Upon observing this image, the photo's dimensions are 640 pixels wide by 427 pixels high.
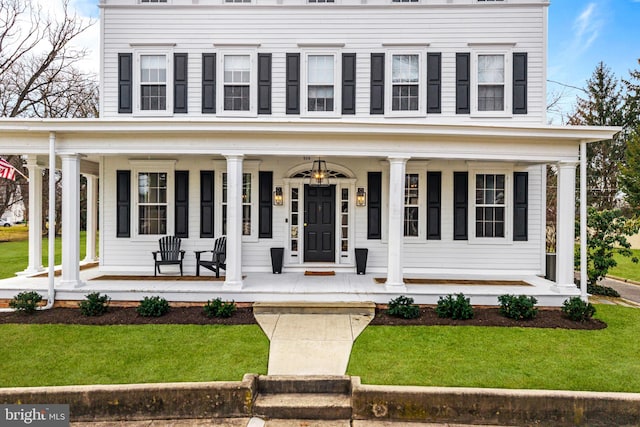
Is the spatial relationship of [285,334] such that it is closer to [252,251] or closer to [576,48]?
[252,251]

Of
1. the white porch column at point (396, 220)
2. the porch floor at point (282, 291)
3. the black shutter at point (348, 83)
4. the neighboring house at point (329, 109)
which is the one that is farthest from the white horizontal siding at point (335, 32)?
the porch floor at point (282, 291)

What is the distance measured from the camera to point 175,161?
9.09 m

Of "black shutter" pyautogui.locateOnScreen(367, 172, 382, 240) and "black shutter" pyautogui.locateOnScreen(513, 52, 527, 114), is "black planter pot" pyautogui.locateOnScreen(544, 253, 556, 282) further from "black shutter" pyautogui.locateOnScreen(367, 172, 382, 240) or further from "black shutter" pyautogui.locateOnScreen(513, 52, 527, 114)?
"black shutter" pyautogui.locateOnScreen(367, 172, 382, 240)

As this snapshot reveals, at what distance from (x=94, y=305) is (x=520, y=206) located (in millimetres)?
9552

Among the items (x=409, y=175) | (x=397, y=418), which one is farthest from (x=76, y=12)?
(x=397, y=418)

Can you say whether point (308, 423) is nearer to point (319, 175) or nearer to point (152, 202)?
point (319, 175)

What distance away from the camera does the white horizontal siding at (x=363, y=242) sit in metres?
9.12

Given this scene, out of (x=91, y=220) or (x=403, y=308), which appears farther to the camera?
(x=91, y=220)

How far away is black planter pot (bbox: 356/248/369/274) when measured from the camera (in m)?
8.80

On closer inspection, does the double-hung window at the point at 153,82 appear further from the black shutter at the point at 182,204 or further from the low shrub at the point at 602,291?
the low shrub at the point at 602,291

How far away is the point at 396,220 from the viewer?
7.10 m

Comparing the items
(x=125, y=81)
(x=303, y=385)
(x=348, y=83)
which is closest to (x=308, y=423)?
(x=303, y=385)

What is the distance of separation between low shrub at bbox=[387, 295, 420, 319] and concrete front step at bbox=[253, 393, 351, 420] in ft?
8.51

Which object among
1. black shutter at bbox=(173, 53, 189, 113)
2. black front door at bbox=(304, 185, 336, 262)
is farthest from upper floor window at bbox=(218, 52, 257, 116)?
black front door at bbox=(304, 185, 336, 262)
